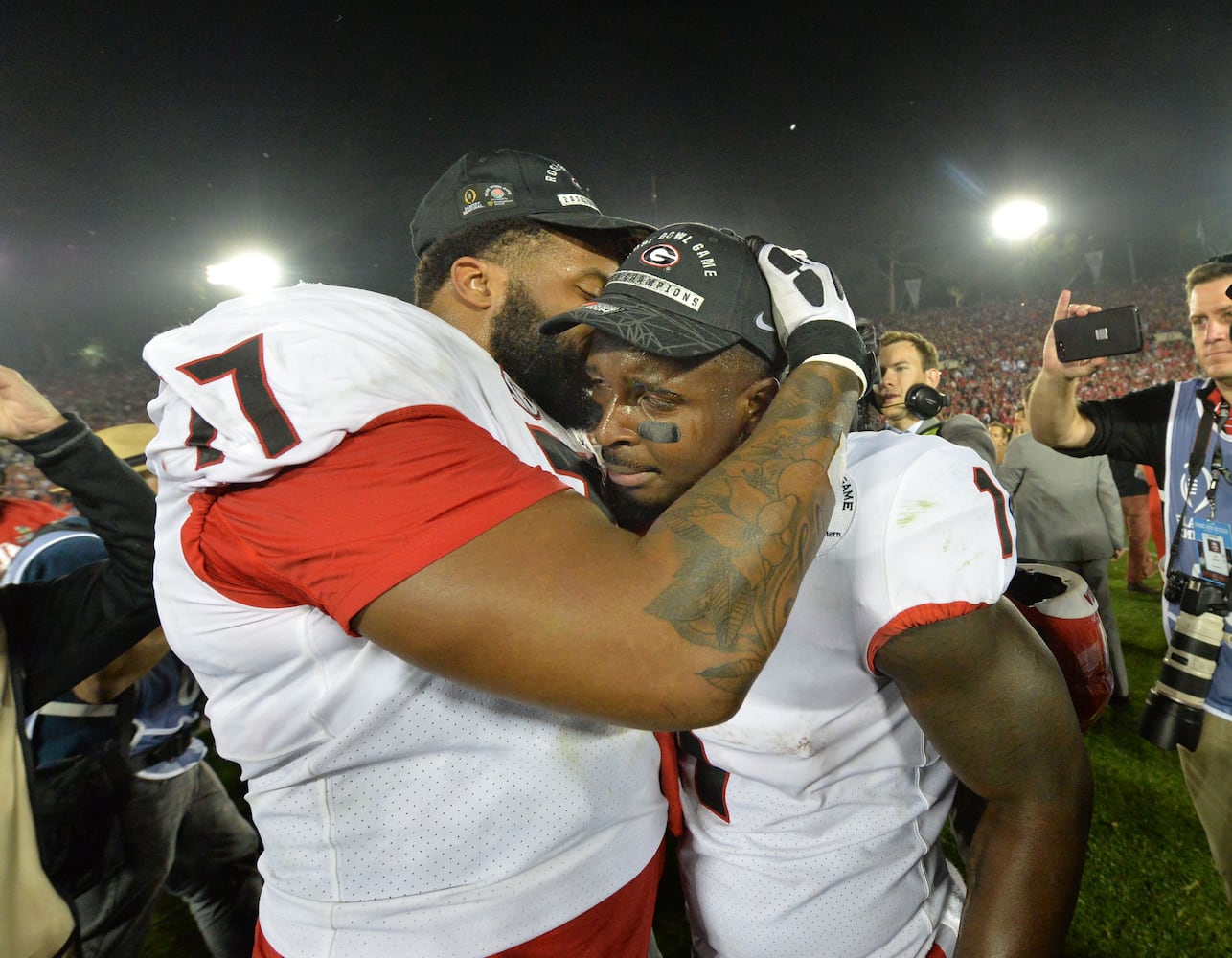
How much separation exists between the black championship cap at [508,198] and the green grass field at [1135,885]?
3059mm

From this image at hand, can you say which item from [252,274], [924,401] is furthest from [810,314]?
[252,274]

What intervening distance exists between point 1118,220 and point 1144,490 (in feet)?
149

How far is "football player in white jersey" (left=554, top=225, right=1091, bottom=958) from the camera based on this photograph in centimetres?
113

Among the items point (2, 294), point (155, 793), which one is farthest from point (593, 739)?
point (2, 294)

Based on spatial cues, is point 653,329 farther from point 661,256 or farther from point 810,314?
point 810,314

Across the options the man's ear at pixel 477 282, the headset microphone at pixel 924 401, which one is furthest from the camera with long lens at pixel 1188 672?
the man's ear at pixel 477 282

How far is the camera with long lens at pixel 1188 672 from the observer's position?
2.38 metres

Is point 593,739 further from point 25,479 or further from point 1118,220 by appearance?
point 1118,220

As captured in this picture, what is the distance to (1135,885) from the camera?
312cm

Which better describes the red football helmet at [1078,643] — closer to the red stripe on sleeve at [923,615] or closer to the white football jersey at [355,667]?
the red stripe on sleeve at [923,615]

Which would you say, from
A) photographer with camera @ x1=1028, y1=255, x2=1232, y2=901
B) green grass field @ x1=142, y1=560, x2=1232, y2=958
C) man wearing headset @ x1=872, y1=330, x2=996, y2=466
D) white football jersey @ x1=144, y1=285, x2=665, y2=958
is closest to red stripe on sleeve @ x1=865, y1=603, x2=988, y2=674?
white football jersey @ x1=144, y1=285, x2=665, y2=958

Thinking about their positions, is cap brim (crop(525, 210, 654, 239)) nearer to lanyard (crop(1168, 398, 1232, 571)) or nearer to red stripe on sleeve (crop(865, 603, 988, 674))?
red stripe on sleeve (crop(865, 603, 988, 674))

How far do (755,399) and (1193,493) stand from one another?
2.44 metres

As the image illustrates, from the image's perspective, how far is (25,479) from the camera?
1266 cm
